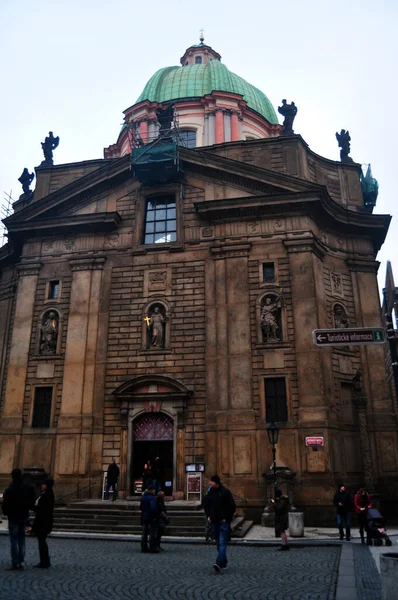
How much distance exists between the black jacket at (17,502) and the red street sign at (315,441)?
552 inches

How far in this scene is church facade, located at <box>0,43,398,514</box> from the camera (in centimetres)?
2395

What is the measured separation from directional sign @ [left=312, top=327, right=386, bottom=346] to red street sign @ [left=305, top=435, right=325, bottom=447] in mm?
11350

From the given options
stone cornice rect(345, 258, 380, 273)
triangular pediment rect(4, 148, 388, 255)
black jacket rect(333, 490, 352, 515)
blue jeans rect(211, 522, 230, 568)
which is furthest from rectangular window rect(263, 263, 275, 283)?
blue jeans rect(211, 522, 230, 568)

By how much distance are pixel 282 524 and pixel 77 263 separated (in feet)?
56.3

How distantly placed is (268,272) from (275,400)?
6.12 meters

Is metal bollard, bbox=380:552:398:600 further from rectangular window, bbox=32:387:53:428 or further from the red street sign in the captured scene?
rectangular window, bbox=32:387:53:428

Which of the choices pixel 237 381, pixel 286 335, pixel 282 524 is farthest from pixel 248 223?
pixel 282 524

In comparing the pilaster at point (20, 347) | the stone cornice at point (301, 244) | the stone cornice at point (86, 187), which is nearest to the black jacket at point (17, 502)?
the pilaster at point (20, 347)

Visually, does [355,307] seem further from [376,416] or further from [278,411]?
[278,411]

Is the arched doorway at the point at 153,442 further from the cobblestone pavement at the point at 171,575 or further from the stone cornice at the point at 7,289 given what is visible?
the stone cornice at the point at 7,289

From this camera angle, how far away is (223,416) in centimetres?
2397

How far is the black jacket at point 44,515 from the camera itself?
36.6 feet

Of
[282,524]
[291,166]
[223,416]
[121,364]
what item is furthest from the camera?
[291,166]

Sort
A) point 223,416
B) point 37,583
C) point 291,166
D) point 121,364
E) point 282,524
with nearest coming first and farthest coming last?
point 37,583
point 282,524
point 223,416
point 121,364
point 291,166
